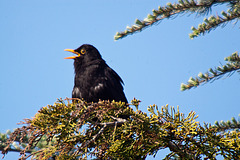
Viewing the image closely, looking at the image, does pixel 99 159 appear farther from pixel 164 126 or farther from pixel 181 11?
pixel 181 11

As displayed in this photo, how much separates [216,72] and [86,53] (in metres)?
2.37

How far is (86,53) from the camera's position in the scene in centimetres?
543

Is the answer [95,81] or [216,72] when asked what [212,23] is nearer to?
[216,72]

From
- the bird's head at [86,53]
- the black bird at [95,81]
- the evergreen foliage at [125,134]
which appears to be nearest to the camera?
the evergreen foliage at [125,134]

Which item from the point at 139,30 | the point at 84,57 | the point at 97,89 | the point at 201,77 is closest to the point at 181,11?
the point at 139,30

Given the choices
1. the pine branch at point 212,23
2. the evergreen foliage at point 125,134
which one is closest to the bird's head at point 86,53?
the pine branch at point 212,23

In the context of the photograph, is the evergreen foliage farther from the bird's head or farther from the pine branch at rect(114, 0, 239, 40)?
the bird's head

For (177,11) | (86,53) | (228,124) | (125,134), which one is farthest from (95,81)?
(125,134)

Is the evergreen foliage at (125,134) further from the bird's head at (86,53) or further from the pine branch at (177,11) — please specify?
the bird's head at (86,53)

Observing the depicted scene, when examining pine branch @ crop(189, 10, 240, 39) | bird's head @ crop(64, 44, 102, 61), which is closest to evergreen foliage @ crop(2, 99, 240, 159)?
pine branch @ crop(189, 10, 240, 39)

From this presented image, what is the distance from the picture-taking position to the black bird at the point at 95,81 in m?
4.64

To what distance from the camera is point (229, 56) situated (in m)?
3.80

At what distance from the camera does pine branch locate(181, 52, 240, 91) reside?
151 inches

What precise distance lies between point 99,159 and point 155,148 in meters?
0.42
